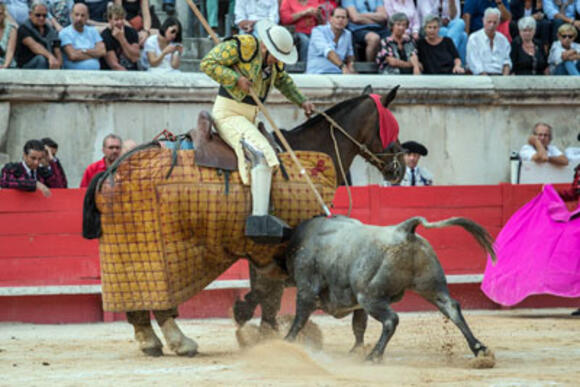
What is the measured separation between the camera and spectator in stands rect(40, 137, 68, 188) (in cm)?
943

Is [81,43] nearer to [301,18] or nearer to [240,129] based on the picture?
[301,18]

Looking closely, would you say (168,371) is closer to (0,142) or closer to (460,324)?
(460,324)

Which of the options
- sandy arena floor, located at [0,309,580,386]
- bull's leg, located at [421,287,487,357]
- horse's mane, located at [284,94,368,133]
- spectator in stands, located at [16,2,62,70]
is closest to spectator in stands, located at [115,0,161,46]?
spectator in stands, located at [16,2,62,70]

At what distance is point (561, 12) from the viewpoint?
13203mm

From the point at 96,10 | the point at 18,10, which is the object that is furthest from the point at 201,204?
the point at 96,10

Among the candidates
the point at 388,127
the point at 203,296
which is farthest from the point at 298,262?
the point at 203,296

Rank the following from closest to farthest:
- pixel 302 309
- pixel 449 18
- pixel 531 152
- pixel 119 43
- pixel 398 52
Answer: pixel 302 309, pixel 119 43, pixel 531 152, pixel 398 52, pixel 449 18

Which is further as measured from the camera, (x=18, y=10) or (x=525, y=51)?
(x=525, y=51)

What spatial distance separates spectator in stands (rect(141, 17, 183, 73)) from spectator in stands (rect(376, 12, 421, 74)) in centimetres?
209

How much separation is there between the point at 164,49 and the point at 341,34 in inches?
69.6

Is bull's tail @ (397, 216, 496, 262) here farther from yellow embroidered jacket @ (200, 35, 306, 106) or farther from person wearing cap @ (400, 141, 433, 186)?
person wearing cap @ (400, 141, 433, 186)

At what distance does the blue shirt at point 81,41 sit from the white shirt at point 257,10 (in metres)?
1.45

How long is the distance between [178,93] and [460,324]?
517cm

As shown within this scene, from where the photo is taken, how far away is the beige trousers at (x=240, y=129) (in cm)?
697
